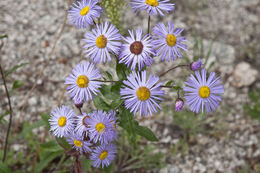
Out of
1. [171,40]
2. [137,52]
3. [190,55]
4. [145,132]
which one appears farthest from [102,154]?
[190,55]

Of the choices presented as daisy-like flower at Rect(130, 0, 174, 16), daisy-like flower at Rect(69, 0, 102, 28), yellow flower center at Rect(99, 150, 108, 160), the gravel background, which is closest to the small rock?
the gravel background

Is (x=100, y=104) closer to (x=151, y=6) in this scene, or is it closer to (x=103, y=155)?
(x=103, y=155)

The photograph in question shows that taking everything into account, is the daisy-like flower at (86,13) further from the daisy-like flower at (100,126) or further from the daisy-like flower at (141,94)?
the daisy-like flower at (100,126)

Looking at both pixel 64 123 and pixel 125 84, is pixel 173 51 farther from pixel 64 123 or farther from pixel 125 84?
pixel 64 123

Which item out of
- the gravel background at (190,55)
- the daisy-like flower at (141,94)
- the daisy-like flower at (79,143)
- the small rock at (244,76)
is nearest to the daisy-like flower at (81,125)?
the daisy-like flower at (79,143)

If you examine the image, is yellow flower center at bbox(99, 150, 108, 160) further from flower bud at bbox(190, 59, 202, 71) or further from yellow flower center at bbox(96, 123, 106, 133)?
flower bud at bbox(190, 59, 202, 71)

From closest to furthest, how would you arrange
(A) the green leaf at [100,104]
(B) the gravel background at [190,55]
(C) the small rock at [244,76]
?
(A) the green leaf at [100,104]
(B) the gravel background at [190,55]
(C) the small rock at [244,76]
